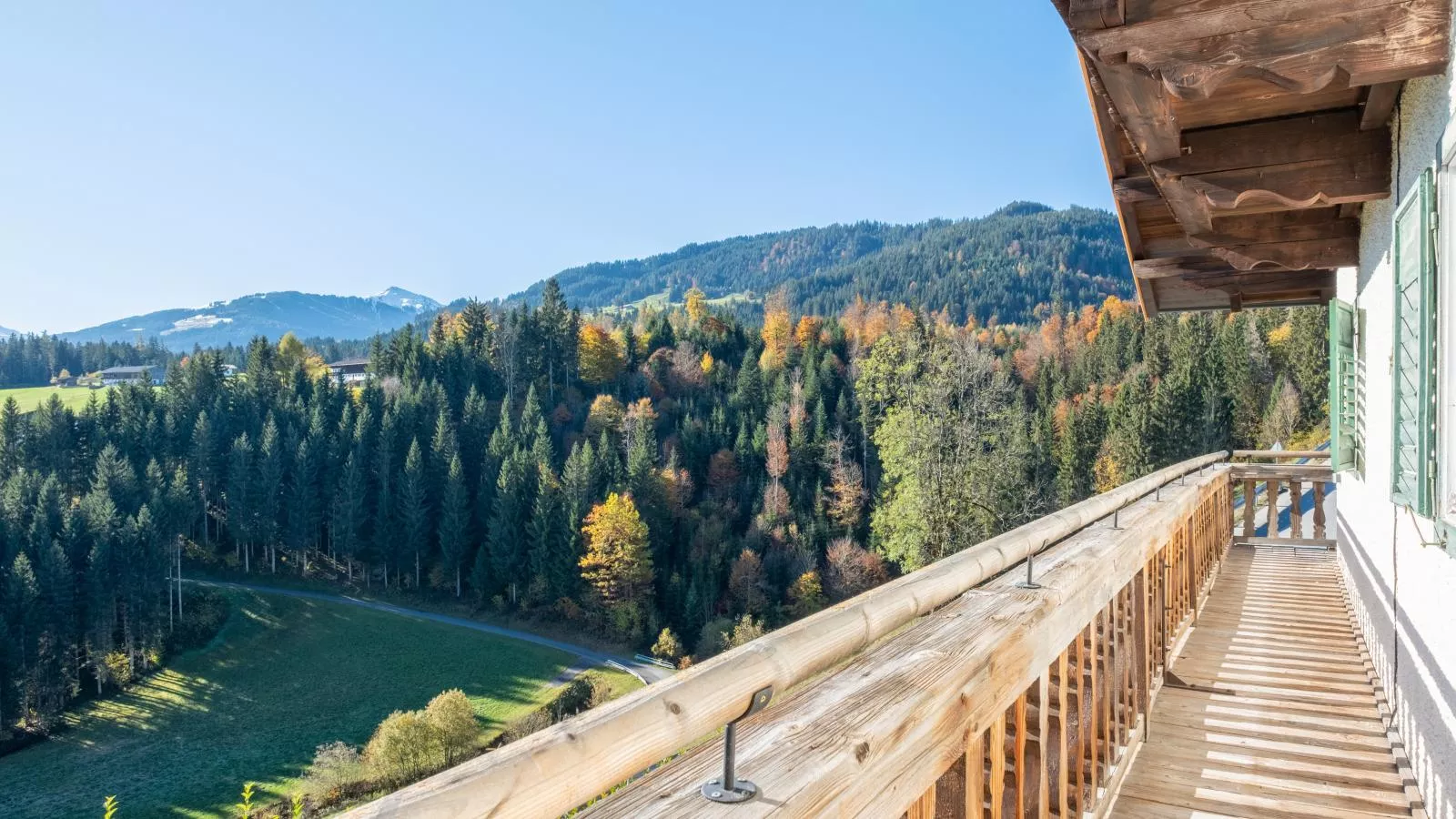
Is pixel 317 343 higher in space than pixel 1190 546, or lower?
higher

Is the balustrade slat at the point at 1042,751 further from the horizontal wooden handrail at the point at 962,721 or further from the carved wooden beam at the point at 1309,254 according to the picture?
the carved wooden beam at the point at 1309,254

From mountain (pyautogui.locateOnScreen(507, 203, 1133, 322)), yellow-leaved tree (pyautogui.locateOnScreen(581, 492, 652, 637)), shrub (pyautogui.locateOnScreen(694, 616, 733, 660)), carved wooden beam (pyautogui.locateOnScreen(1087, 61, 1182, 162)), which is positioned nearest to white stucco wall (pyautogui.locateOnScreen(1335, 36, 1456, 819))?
carved wooden beam (pyautogui.locateOnScreen(1087, 61, 1182, 162))

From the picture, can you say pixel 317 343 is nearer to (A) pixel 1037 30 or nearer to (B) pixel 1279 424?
(B) pixel 1279 424

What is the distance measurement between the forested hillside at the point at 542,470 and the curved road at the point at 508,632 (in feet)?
5.34

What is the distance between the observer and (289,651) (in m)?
35.7

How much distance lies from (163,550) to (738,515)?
3049 cm

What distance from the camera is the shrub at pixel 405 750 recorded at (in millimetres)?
23141

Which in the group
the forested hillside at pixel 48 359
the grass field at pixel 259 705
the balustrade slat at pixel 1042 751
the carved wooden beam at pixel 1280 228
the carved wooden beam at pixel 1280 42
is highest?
Result: the forested hillside at pixel 48 359

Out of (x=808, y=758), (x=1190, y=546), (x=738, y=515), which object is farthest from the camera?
(x=738, y=515)

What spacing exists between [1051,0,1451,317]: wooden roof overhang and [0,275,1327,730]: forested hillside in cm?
2626

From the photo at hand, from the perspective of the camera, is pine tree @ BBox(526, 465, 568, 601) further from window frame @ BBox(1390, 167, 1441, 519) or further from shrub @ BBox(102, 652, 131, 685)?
window frame @ BBox(1390, 167, 1441, 519)

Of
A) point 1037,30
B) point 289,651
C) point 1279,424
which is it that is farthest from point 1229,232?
point 1279,424

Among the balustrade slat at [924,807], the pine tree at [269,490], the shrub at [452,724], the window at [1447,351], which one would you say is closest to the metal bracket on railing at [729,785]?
the balustrade slat at [924,807]

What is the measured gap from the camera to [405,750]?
23188 mm
